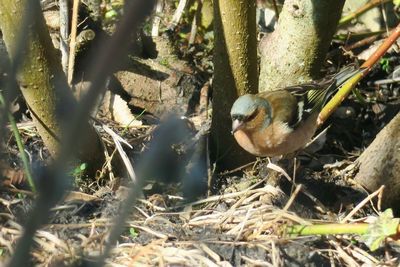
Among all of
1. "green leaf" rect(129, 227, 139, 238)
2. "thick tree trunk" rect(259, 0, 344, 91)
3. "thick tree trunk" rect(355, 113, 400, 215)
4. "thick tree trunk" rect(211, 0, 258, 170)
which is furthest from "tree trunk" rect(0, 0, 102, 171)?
"thick tree trunk" rect(355, 113, 400, 215)

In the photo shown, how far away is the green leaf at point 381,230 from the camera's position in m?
2.70

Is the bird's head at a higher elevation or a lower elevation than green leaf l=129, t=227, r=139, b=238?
higher

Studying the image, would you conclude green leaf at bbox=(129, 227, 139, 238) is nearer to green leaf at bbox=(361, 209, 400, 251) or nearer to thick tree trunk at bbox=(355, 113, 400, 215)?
green leaf at bbox=(361, 209, 400, 251)

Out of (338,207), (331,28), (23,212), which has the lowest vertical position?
(338,207)

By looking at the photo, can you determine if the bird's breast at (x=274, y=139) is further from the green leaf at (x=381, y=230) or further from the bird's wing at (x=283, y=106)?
the green leaf at (x=381, y=230)

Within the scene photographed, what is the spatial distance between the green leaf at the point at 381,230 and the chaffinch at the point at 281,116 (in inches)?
Result: 39.0

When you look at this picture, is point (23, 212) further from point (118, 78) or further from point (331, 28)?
point (331, 28)

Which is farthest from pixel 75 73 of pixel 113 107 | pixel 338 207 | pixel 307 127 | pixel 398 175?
pixel 398 175

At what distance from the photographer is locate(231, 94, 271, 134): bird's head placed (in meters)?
3.51

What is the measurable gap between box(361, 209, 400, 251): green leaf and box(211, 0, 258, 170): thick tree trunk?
1177 millimetres

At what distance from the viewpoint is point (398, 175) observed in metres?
3.69

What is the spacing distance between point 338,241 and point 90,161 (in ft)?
4.47

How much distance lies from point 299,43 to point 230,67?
20.1 inches

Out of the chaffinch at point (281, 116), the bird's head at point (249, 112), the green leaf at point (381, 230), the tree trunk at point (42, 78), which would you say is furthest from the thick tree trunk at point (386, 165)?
the tree trunk at point (42, 78)
